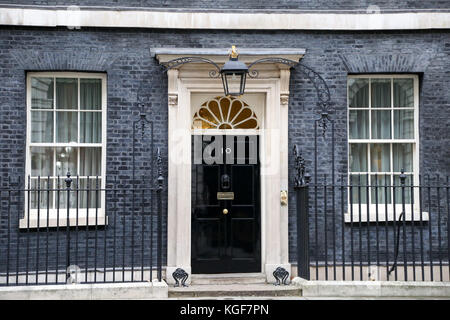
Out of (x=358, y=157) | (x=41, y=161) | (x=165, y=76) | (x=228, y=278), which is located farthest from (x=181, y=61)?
(x=228, y=278)

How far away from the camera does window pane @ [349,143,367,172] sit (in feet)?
33.0

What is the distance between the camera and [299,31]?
9.80m

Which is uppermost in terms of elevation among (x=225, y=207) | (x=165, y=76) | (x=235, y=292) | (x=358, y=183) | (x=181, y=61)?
(x=181, y=61)

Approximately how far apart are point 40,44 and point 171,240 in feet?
12.1

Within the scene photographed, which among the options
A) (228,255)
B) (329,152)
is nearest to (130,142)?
(228,255)

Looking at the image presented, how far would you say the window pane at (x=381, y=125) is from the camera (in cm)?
1012

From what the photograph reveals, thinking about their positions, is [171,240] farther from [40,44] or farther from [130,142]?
[40,44]

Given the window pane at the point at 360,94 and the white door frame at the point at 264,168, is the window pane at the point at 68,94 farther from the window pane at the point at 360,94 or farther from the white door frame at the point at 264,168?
the window pane at the point at 360,94

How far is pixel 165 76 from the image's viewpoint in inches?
379

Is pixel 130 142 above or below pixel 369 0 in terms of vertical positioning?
below

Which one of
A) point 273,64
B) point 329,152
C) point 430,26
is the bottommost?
point 329,152

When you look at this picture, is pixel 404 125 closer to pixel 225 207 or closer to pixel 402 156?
pixel 402 156

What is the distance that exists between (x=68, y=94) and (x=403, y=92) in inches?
218

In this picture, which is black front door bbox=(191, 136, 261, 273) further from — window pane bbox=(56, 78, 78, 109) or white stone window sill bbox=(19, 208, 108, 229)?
window pane bbox=(56, 78, 78, 109)
